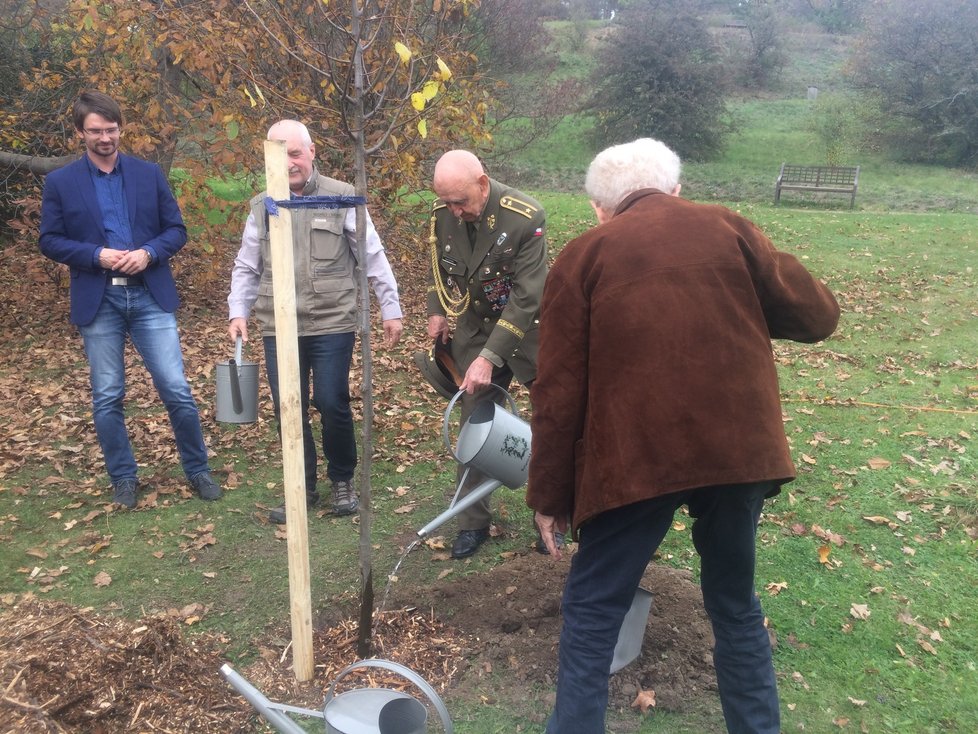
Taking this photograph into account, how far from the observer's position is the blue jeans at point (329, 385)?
13.7ft

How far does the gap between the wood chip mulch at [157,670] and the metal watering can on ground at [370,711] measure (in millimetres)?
331

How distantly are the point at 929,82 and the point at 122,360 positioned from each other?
29.1m

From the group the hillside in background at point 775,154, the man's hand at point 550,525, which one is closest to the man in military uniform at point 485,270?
the man's hand at point 550,525

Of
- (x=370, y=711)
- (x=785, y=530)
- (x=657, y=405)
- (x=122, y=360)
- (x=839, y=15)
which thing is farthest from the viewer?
(x=839, y=15)

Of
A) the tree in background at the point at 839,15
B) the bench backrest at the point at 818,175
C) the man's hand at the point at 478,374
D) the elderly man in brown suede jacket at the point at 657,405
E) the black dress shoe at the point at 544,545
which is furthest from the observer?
the tree in background at the point at 839,15

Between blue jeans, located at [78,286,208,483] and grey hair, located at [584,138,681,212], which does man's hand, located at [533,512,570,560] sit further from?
blue jeans, located at [78,286,208,483]

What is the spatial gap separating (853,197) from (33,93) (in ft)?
55.9

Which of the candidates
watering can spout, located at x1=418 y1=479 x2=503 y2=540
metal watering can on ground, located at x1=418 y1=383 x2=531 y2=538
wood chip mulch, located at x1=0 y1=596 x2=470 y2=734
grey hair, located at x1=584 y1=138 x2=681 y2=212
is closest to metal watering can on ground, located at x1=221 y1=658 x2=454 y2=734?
wood chip mulch, located at x1=0 y1=596 x2=470 y2=734

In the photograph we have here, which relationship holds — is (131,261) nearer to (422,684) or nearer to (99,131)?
(99,131)

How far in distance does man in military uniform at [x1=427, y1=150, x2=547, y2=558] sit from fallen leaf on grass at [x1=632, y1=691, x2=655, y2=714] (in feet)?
4.46

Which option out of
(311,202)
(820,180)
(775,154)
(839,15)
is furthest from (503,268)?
(839,15)

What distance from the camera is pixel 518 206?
12.3 ft

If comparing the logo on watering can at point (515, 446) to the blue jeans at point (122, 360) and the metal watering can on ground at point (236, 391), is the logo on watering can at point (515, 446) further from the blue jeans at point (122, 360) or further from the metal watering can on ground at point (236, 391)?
the blue jeans at point (122, 360)

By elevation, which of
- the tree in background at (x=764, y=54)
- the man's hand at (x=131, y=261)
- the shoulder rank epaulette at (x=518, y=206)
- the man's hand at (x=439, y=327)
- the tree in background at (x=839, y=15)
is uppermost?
the tree in background at (x=839, y=15)
